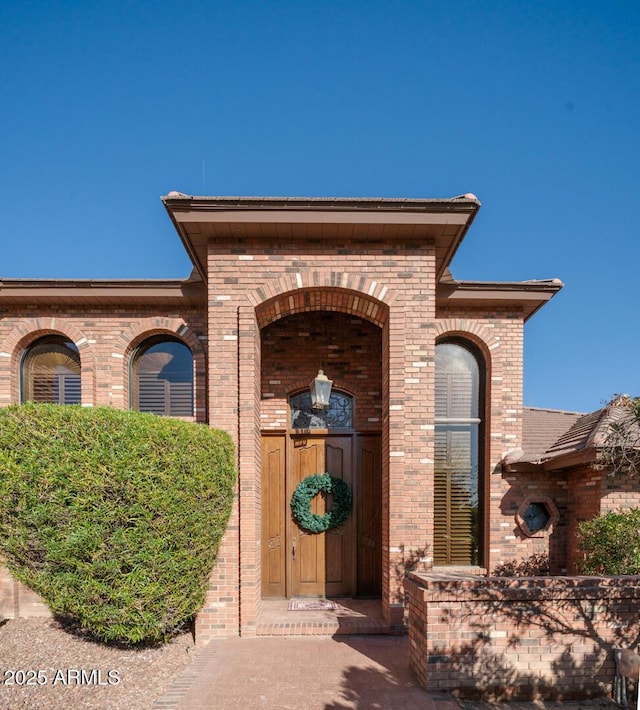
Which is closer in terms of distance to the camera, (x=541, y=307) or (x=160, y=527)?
(x=160, y=527)

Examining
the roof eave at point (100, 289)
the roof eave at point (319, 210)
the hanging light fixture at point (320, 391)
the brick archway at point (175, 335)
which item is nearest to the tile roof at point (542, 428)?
the hanging light fixture at point (320, 391)

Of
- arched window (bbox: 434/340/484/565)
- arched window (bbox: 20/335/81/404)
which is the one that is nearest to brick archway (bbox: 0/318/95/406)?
arched window (bbox: 20/335/81/404)

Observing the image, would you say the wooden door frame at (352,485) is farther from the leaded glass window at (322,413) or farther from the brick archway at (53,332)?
the brick archway at (53,332)

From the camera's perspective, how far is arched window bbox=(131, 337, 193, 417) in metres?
7.44

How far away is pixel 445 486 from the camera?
24.1ft

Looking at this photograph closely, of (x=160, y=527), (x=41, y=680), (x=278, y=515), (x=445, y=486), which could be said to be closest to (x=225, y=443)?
(x=160, y=527)

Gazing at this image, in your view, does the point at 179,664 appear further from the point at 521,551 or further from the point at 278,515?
the point at 521,551

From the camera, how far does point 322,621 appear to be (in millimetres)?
5871

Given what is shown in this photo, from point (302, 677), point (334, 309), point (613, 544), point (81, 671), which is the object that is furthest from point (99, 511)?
point (613, 544)

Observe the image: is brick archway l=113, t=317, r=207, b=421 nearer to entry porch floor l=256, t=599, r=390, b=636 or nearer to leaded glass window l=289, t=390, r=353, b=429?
leaded glass window l=289, t=390, r=353, b=429

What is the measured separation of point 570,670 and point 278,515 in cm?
419

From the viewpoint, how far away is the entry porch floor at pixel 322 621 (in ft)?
18.6

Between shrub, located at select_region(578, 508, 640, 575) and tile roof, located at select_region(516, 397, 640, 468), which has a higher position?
tile roof, located at select_region(516, 397, 640, 468)

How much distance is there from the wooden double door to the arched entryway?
0.6 inches
